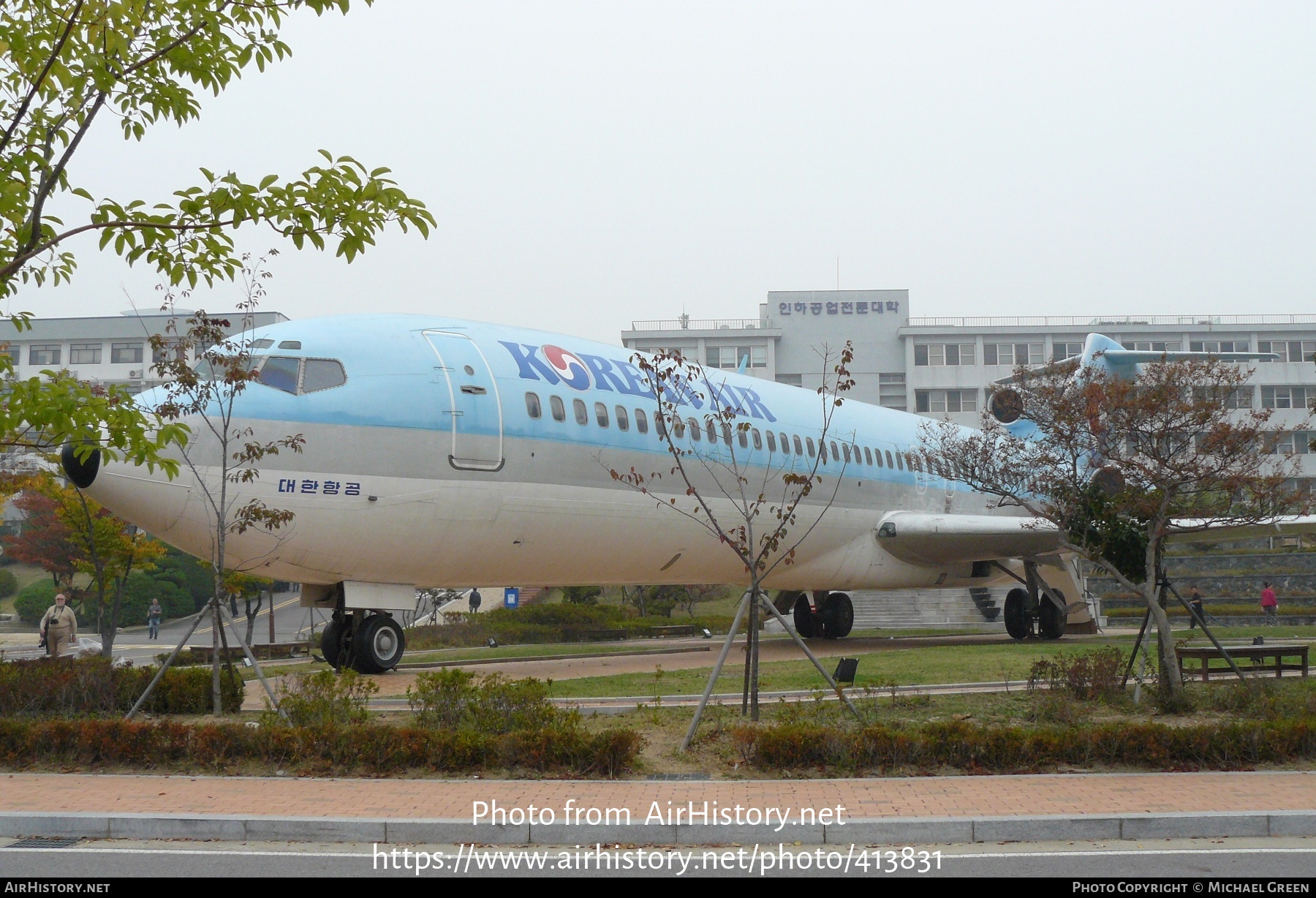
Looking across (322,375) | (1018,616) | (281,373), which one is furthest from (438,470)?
(1018,616)

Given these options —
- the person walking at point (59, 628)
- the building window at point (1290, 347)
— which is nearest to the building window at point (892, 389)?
the building window at point (1290, 347)

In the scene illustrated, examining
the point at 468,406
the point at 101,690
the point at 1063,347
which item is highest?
the point at 1063,347

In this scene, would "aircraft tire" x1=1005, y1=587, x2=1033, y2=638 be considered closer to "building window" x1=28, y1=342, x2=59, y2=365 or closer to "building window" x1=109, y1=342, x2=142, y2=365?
"building window" x1=109, y1=342, x2=142, y2=365

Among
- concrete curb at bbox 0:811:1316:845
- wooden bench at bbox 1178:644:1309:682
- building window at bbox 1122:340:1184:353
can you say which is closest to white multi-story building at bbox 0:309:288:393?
building window at bbox 1122:340:1184:353

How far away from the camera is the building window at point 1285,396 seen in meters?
75.7

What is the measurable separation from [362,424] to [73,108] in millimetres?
6015

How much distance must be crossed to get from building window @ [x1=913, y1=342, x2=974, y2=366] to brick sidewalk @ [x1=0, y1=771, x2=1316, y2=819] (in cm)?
6946

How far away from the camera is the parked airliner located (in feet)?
47.2

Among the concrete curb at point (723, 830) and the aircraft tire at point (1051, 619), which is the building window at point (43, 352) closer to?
the aircraft tire at point (1051, 619)

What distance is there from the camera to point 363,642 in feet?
50.8

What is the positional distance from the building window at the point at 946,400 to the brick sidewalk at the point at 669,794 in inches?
2700

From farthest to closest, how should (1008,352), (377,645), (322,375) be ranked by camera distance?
1. (1008,352)
2. (377,645)
3. (322,375)

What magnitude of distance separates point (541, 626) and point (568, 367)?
16.9 m

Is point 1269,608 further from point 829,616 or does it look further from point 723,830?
point 723,830
